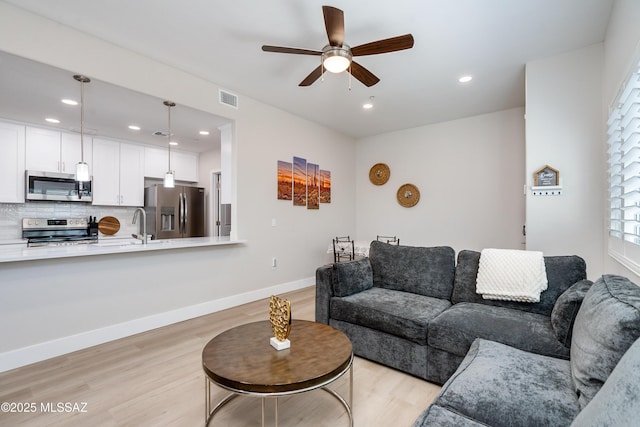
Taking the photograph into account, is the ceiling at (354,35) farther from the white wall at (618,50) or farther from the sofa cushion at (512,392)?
the sofa cushion at (512,392)

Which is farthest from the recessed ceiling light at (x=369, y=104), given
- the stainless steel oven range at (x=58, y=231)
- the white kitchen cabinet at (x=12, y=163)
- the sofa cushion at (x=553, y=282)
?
the white kitchen cabinet at (x=12, y=163)

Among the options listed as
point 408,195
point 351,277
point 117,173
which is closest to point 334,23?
point 351,277

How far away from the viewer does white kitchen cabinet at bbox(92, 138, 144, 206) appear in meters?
4.71

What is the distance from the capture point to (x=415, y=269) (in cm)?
277

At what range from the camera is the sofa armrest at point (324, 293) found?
105 inches

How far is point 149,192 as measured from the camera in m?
5.22

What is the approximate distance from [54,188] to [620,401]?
5.87 meters

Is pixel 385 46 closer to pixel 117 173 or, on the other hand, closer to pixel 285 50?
pixel 285 50

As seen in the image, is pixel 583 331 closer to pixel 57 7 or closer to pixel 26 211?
pixel 57 7

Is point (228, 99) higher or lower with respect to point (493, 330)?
higher

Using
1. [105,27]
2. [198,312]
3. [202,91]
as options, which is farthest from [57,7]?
[198,312]

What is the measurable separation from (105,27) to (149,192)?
313 centimetres

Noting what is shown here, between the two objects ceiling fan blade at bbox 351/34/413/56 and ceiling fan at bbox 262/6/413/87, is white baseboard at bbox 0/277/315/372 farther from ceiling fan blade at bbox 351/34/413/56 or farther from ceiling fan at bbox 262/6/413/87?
ceiling fan blade at bbox 351/34/413/56

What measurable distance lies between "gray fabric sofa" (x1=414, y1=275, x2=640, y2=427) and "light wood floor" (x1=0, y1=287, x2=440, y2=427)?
2.29 ft
